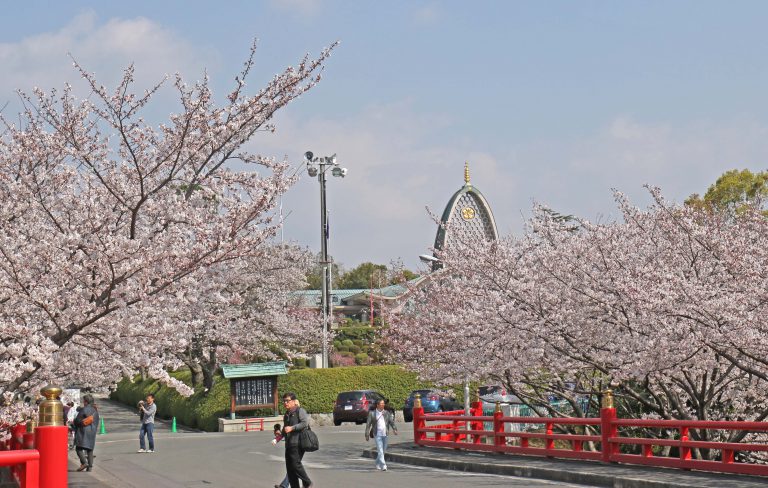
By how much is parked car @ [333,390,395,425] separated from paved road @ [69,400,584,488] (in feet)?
20.4

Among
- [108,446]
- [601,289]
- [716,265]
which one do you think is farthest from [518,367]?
[108,446]

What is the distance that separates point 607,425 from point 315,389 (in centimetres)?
2601

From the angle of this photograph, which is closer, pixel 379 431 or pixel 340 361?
pixel 379 431

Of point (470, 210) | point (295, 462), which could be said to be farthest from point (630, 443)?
point (470, 210)

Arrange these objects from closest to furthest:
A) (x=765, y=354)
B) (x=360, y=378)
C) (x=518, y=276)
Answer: (x=765, y=354) → (x=518, y=276) → (x=360, y=378)

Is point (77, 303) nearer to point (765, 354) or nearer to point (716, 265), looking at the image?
point (765, 354)

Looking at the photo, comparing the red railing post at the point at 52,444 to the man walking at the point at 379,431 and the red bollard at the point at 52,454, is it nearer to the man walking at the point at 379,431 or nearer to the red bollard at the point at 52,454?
the red bollard at the point at 52,454

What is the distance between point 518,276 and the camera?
21875 mm

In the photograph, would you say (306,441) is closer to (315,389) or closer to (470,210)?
(315,389)

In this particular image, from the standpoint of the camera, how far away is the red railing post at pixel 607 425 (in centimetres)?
1767

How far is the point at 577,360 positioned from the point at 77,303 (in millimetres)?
11888

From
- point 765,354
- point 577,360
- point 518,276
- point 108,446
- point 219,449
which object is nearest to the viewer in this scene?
point 765,354

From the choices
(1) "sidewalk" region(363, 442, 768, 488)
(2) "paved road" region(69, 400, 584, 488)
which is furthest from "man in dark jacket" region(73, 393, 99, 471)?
(1) "sidewalk" region(363, 442, 768, 488)

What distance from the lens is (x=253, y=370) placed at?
40875 mm
